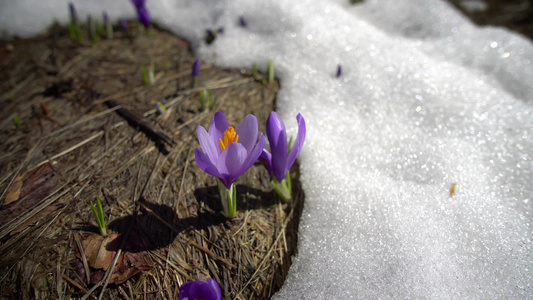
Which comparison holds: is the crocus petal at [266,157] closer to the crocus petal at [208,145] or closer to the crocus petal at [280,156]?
the crocus petal at [280,156]

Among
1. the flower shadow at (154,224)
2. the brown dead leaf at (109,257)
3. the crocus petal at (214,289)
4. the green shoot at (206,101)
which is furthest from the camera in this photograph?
the green shoot at (206,101)

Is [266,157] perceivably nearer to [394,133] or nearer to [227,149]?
[227,149]

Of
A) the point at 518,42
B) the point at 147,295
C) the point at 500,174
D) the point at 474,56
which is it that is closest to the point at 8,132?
the point at 147,295

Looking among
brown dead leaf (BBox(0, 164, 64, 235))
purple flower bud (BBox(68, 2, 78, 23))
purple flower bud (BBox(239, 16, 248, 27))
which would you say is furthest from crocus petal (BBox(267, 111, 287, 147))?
purple flower bud (BBox(68, 2, 78, 23))

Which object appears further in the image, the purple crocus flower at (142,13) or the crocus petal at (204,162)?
the purple crocus flower at (142,13)

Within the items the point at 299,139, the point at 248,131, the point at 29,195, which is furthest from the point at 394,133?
the point at 29,195

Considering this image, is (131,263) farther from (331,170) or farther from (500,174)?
(500,174)

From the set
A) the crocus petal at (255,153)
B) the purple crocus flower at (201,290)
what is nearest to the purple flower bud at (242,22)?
the crocus petal at (255,153)
